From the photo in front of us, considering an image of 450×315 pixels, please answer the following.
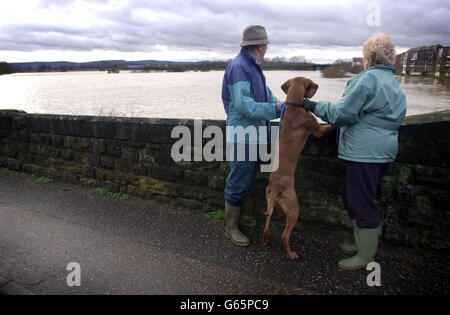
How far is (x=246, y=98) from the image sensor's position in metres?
3.12

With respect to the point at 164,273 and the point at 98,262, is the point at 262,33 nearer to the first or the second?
the point at 164,273

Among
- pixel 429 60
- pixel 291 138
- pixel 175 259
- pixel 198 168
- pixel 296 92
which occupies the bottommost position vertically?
pixel 175 259

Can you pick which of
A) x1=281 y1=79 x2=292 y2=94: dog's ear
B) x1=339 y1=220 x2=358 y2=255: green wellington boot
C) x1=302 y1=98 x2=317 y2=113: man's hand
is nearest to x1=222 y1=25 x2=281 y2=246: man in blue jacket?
x1=281 y1=79 x2=292 y2=94: dog's ear

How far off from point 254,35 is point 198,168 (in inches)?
78.0

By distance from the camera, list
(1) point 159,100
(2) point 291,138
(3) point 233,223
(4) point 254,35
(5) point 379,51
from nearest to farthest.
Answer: (5) point 379,51 < (2) point 291,138 < (4) point 254,35 < (3) point 233,223 < (1) point 159,100

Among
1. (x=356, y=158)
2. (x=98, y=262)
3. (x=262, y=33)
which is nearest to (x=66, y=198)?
(x=98, y=262)

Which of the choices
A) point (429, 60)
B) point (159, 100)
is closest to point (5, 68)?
point (159, 100)

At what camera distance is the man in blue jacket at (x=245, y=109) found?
3135 millimetres

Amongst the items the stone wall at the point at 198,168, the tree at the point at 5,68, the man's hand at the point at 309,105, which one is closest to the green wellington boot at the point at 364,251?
the stone wall at the point at 198,168

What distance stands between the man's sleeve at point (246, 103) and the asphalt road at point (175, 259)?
1.48 metres

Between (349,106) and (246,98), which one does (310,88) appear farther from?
(246,98)

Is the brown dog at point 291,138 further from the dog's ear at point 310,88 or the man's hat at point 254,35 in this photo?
the man's hat at point 254,35

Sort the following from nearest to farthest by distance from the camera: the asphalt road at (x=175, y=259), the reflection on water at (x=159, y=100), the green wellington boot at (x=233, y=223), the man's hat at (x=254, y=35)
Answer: the asphalt road at (x=175, y=259)
the man's hat at (x=254, y=35)
the green wellington boot at (x=233, y=223)
the reflection on water at (x=159, y=100)

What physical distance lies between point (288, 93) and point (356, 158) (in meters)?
0.86
